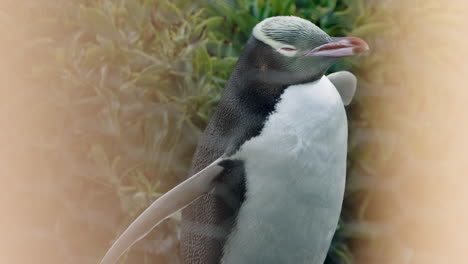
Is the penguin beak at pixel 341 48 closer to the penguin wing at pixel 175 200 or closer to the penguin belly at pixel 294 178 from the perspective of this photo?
the penguin belly at pixel 294 178

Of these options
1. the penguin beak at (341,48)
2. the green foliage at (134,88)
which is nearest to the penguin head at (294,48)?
the penguin beak at (341,48)

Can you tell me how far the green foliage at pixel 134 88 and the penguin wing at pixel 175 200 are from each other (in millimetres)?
115

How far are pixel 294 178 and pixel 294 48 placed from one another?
0.19 m

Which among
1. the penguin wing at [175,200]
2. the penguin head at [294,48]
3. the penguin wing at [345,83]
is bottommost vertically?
the penguin wing at [175,200]

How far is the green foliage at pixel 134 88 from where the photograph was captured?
0.96 metres

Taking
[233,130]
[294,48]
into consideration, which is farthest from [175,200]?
[294,48]

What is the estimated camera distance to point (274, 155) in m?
0.84

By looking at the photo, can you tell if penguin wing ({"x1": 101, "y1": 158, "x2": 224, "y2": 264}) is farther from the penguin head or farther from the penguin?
the penguin head

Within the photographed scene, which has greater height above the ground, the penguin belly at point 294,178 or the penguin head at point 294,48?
the penguin head at point 294,48

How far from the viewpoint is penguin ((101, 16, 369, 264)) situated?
835mm

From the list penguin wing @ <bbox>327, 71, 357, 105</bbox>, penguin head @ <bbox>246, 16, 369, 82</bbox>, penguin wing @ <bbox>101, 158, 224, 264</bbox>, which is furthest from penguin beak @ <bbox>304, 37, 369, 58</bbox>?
penguin wing @ <bbox>101, 158, 224, 264</bbox>

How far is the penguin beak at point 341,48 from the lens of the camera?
2.59 feet

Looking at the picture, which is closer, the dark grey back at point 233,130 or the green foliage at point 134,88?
the dark grey back at point 233,130

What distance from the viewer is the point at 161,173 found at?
99cm
